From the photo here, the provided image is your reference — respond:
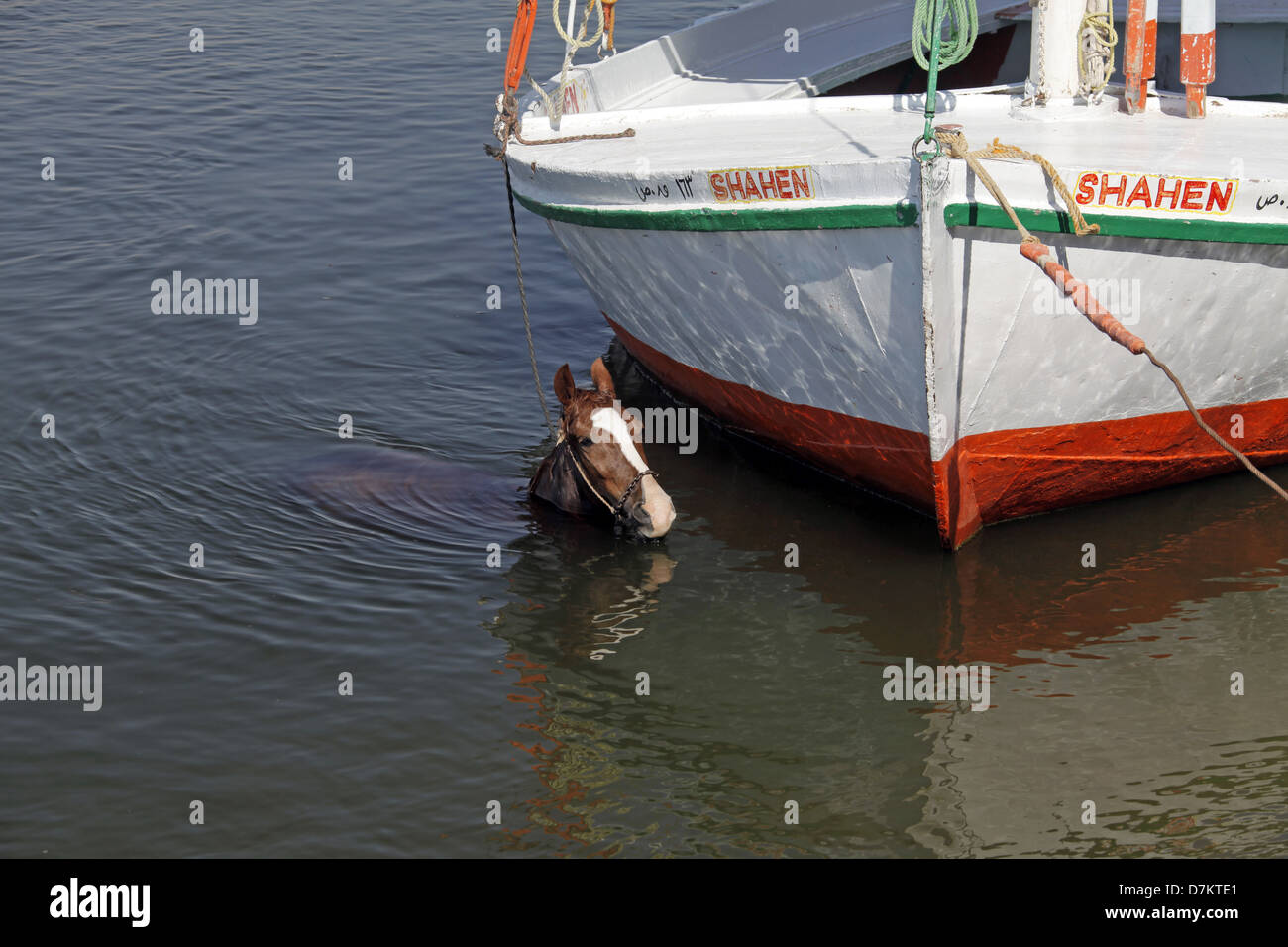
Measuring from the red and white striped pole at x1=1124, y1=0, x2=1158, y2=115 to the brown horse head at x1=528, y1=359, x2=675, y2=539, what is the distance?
11.9 feet

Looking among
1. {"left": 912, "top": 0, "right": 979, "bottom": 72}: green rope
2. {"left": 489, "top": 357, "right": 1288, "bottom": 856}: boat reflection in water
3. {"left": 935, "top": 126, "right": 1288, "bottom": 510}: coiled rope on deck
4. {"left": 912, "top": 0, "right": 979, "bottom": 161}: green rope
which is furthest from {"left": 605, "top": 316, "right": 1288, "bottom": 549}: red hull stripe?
{"left": 912, "top": 0, "right": 979, "bottom": 72}: green rope

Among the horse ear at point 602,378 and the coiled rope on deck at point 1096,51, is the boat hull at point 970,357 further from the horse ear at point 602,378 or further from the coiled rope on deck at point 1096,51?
the coiled rope on deck at point 1096,51

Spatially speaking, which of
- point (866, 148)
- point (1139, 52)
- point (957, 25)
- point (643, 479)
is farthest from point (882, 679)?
point (1139, 52)

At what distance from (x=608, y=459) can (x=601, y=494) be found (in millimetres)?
267

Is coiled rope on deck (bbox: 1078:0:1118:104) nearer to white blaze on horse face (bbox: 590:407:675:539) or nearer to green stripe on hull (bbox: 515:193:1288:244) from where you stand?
green stripe on hull (bbox: 515:193:1288:244)

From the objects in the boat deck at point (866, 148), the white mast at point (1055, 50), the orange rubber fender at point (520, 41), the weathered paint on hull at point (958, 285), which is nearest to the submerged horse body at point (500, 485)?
the weathered paint on hull at point (958, 285)

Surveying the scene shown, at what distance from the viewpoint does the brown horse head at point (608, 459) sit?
7613mm

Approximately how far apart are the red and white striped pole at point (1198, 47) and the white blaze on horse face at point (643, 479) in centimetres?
390

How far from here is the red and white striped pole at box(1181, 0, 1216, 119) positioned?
26.5 feet

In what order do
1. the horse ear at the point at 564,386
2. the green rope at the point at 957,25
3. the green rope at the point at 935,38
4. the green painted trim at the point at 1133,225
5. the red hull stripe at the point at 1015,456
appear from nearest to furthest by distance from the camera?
the green rope at the point at 935,38
the green painted trim at the point at 1133,225
the green rope at the point at 957,25
the red hull stripe at the point at 1015,456
the horse ear at the point at 564,386

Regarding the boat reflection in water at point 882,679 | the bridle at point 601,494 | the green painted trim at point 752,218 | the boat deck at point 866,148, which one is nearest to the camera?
the boat reflection in water at point 882,679

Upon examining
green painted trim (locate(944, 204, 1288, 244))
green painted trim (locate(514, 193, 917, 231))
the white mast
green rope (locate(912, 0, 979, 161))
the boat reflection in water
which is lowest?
the boat reflection in water

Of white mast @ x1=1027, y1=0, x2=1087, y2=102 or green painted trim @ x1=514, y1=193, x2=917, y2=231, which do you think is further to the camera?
white mast @ x1=1027, y1=0, x2=1087, y2=102
